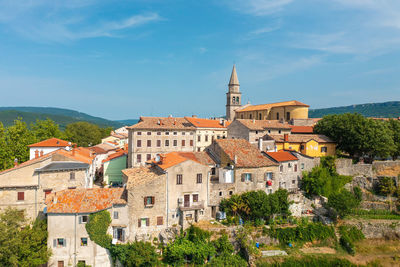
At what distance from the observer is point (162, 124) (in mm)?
49719

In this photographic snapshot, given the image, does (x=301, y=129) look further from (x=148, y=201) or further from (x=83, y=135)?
(x=83, y=135)

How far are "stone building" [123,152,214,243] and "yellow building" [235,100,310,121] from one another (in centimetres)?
3519

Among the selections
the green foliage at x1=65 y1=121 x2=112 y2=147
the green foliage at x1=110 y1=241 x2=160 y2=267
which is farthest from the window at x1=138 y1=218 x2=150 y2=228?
the green foliage at x1=65 y1=121 x2=112 y2=147

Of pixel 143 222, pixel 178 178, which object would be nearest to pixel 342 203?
pixel 178 178

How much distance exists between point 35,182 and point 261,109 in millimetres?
54828

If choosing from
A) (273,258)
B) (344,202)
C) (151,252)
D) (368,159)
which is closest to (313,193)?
(344,202)

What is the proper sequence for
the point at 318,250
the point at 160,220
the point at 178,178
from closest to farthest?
the point at 160,220, the point at 178,178, the point at 318,250

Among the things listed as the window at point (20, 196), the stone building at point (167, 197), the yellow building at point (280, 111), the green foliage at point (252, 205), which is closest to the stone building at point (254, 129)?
the yellow building at point (280, 111)

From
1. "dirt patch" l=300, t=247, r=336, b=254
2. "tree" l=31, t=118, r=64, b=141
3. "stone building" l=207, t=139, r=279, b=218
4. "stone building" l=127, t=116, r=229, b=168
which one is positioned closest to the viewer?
"dirt patch" l=300, t=247, r=336, b=254

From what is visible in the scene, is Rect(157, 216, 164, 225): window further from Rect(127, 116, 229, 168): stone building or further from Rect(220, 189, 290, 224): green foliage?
Rect(127, 116, 229, 168): stone building

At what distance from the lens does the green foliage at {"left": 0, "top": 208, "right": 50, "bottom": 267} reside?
2400cm

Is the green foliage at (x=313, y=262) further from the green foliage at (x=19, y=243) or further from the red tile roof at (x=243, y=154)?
the green foliage at (x=19, y=243)

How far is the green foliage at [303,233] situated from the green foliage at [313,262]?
2.48 m

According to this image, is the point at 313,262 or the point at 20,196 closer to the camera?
the point at 20,196
